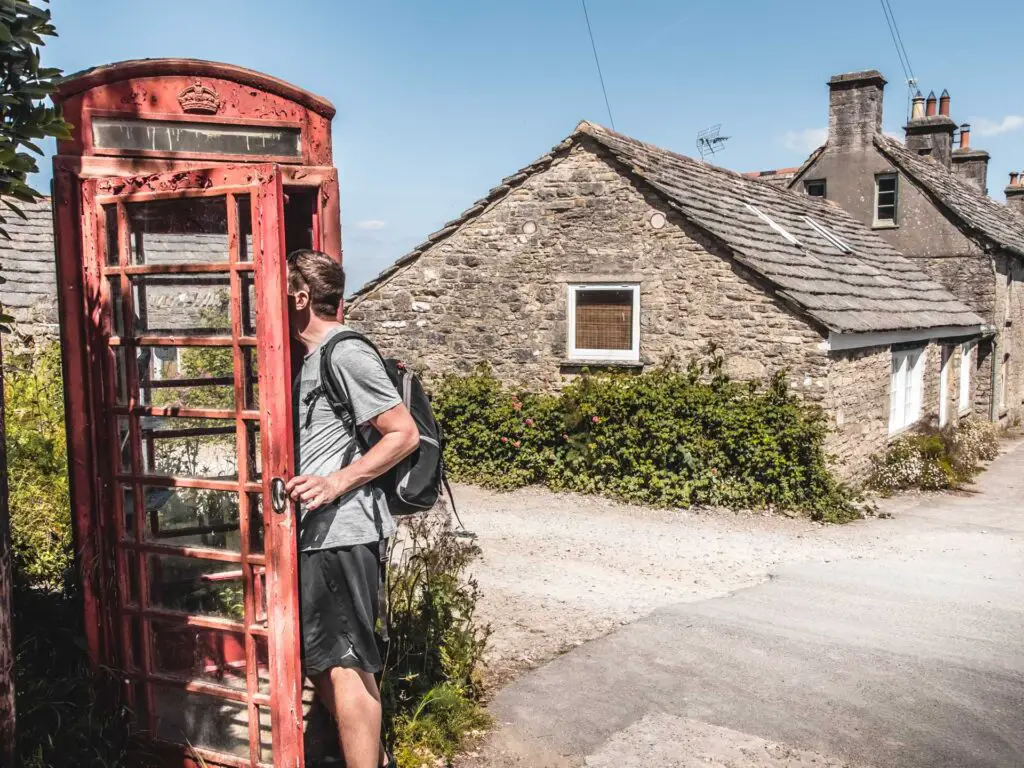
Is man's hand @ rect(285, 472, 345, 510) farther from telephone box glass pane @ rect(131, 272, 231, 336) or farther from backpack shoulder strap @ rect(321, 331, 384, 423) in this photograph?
telephone box glass pane @ rect(131, 272, 231, 336)

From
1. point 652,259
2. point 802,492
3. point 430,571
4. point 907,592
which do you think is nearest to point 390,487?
point 430,571

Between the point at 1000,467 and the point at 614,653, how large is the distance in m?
12.8

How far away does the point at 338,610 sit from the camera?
366cm

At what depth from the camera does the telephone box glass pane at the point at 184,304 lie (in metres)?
4.22

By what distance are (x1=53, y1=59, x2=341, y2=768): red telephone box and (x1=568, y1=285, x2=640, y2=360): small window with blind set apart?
920cm

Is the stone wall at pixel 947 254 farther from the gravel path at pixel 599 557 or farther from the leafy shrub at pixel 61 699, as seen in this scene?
the leafy shrub at pixel 61 699

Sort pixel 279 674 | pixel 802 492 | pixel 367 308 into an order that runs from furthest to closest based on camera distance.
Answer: pixel 367 308 < pixel 802 492 < pixel 279 674

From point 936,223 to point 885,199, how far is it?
1459 mm

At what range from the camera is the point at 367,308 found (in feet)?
50.3

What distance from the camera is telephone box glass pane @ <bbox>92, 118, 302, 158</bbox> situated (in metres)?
4.12

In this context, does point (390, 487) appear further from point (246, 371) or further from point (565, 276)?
point (565, 276)

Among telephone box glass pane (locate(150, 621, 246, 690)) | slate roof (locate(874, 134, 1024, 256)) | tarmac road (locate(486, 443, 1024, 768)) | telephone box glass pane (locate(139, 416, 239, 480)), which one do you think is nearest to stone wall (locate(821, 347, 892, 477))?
tarmac road (locate(486, 443, 1024, 768))

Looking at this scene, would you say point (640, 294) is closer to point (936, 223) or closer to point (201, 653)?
point (201, 653)

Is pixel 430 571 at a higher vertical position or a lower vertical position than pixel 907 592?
higher
